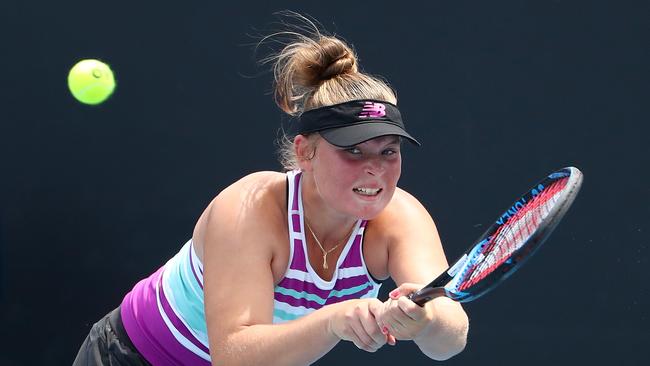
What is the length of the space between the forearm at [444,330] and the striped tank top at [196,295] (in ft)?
1.03

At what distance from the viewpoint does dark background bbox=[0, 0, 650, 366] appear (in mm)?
3113

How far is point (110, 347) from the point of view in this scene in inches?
92.8

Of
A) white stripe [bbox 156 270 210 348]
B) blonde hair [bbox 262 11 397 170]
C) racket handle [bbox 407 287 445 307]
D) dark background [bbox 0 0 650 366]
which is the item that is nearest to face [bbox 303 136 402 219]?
blonde hair [bbox 262 11 397 170]

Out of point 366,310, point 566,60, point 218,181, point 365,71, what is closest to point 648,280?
point 566,60

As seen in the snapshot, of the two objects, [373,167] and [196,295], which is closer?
[373,167]

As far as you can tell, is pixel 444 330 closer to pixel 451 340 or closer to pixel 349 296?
pixel 451 340

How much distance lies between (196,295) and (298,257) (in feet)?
0.95

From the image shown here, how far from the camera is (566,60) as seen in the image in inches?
128

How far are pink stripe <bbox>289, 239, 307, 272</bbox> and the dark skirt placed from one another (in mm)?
503

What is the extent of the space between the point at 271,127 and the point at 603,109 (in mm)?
1163

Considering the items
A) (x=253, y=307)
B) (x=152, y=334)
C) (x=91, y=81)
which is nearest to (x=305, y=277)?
(x=253, y=307)

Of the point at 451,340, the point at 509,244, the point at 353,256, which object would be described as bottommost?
the point at 451,340

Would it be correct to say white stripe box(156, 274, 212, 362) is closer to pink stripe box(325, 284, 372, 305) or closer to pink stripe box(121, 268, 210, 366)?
pink stripe box(121, 268, 210, 366)

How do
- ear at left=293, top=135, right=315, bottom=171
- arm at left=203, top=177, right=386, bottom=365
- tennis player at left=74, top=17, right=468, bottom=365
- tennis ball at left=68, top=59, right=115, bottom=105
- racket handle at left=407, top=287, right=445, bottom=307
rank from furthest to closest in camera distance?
tennis ball at left=68, top=59, right=115, bottom=105, ear at left=293, top=135, right=315, bottom=171, tennis player at left=74, top=17, right=468, bottom=365, arm at left=203, top=177, right=386, bottom=365, racket handle at left=407, top=287, right=445, bottom=307
